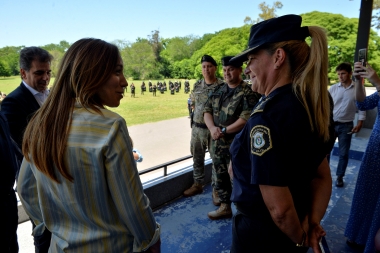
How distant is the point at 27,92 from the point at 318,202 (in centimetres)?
186

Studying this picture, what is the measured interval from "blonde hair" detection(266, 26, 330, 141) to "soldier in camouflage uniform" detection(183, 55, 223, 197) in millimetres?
2045

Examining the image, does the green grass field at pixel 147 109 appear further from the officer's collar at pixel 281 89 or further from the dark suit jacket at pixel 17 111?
the officer's collar at pixel 281 89

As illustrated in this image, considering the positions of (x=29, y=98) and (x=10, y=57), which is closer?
(x=29, y=98)

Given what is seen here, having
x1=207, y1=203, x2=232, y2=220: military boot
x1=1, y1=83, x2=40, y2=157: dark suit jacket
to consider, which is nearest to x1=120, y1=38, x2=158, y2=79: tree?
x1=1, y1=83, x2=40, y2=157: dark suit jacket

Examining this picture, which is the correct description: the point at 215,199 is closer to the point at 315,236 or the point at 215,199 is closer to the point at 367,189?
the point at 367,189

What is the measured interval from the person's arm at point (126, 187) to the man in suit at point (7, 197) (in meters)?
0.81

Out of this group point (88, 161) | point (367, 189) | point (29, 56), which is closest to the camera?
point (88, 161)

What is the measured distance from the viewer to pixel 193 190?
2959 millimetres

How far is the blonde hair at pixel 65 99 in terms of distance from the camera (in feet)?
2.35

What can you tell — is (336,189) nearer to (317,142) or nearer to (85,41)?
(317,142)

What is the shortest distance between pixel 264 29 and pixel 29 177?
3.31 feet

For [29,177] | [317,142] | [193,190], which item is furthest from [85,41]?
[193,190]

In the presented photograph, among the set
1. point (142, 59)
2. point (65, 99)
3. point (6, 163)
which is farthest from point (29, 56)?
point (142, 59)

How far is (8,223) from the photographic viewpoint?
1.25 m
